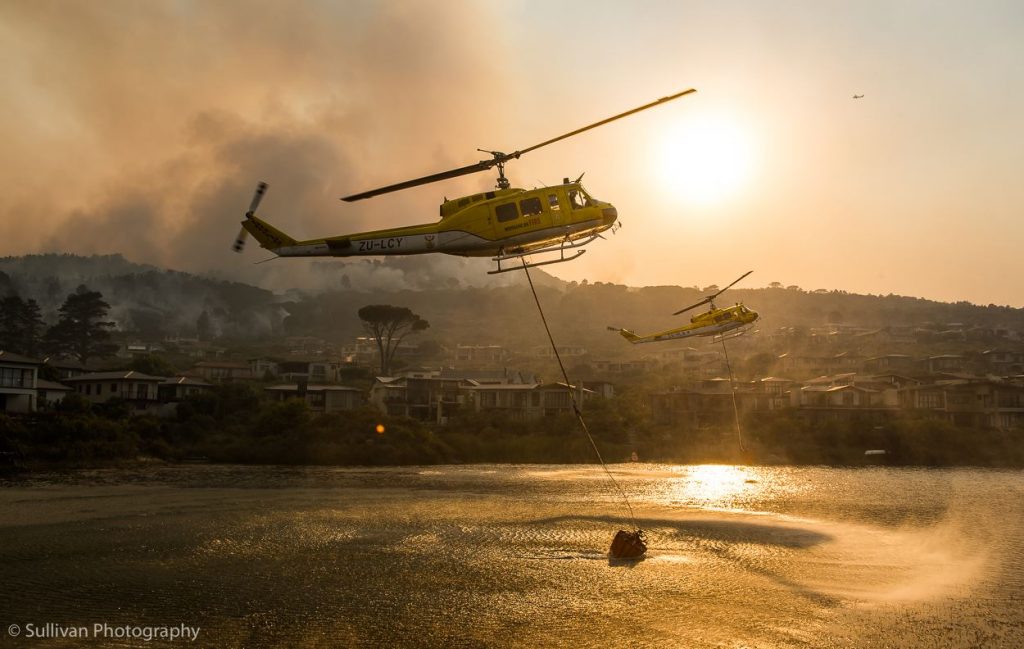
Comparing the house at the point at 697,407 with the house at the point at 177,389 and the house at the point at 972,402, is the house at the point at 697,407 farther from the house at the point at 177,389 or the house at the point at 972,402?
the house at the point at 177,389

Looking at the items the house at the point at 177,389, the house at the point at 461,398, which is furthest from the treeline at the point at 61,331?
the house at the point at 461,398

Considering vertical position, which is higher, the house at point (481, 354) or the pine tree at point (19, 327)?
the pine tree at point (19, 327)

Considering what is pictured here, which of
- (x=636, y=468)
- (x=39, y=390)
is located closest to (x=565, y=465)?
(x=636, y=468)

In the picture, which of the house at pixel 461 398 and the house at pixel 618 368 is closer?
the house at pixel 461 398

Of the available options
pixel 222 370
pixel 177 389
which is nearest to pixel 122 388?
pixel 177 389

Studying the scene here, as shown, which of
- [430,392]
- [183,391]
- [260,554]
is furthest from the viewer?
[430,392]

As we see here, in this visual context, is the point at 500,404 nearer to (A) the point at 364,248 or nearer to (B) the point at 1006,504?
(B) the point at 1006,504
